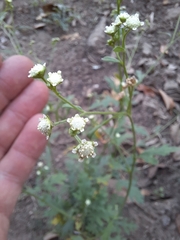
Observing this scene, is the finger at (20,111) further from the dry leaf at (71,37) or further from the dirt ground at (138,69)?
the dry leaf at (71,37)

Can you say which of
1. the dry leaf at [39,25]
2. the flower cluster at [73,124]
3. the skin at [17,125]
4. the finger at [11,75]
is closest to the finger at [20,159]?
the skin at [17,125]

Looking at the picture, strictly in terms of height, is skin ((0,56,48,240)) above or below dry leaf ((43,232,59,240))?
above

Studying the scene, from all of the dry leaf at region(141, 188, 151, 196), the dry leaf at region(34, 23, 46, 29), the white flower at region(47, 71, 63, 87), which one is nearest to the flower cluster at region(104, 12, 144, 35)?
the white flower at region(47, 71, 63, 87)

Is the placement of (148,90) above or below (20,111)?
below

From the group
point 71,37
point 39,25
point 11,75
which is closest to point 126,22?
point 11,75

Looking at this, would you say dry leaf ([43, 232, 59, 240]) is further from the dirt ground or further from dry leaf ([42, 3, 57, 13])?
dry leaf ([42, 3, 57, 13])

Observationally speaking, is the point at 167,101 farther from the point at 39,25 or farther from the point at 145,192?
the point at 39,25

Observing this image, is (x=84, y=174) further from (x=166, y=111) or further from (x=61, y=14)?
(x=61, y=14)
